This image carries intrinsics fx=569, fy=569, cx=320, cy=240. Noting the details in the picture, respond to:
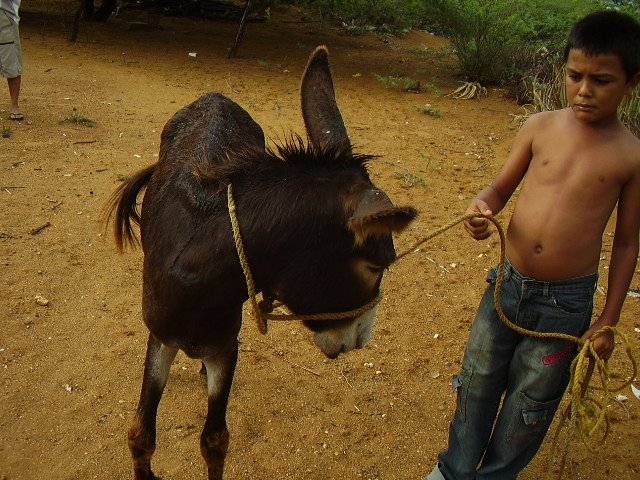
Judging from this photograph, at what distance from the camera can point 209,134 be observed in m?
2.71

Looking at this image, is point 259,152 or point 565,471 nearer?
point 259,152

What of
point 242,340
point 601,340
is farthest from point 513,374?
point 242,340

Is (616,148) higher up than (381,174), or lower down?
higher up

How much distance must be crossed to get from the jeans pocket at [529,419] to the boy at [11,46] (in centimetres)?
627

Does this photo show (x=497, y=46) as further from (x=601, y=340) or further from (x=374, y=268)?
(x=374, y=268)

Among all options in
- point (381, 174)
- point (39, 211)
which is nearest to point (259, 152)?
point (39, 211)

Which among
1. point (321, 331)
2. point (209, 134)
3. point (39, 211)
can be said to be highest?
point (209, 134)

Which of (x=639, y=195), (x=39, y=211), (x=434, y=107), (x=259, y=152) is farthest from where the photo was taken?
(x=434, y=107)

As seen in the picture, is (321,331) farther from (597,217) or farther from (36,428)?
(36,428)

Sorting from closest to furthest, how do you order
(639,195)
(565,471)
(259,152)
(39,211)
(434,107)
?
(639,195) → (259,152) → (565,471) → (39,211) → (434,107)

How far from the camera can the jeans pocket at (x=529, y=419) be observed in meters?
2.17

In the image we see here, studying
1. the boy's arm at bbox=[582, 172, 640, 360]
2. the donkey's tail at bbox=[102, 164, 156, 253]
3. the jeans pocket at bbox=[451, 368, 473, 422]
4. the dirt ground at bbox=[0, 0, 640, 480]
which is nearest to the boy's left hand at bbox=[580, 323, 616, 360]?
the boy's arm at bbox=[582, 172, 640, 360]

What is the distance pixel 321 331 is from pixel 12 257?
3.07m

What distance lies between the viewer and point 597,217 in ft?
6.55
